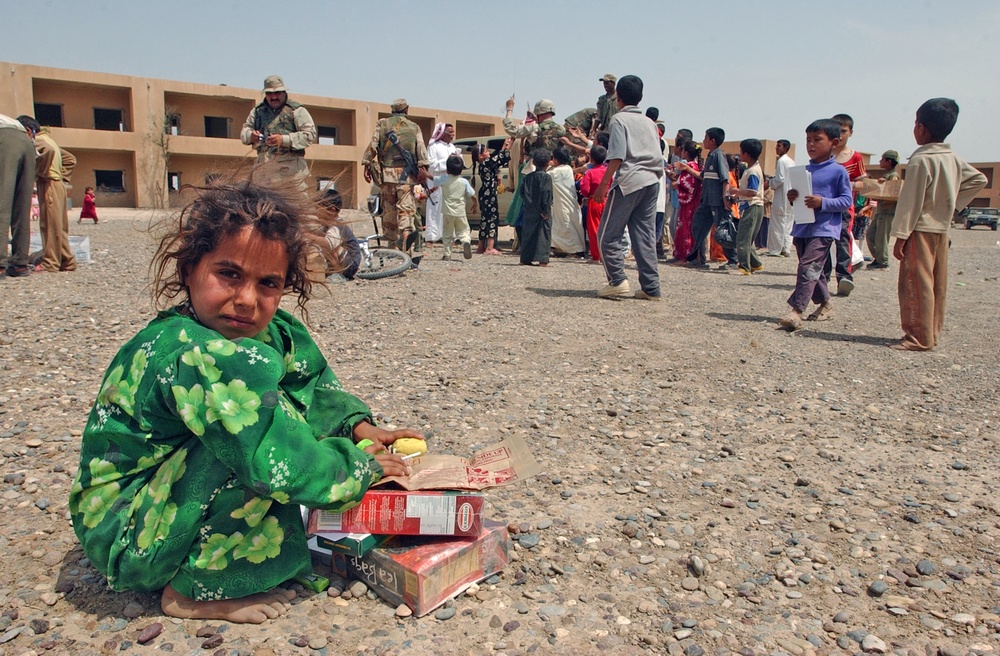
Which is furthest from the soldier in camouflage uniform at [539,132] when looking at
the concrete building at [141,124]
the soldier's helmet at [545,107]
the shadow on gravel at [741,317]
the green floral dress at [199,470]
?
the concrete building at [141,124]

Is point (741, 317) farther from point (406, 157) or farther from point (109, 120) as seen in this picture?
point (109, 120)

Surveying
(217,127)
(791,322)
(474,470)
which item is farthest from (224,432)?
(217,127)

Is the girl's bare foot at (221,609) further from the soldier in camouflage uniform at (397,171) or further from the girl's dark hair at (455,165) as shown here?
the girl's dark hair at (455,165)

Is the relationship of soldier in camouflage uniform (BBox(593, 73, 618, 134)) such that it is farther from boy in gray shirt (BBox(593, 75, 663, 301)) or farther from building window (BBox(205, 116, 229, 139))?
building window (BBox(205, 116, 229, 139))

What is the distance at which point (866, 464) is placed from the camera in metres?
2.99

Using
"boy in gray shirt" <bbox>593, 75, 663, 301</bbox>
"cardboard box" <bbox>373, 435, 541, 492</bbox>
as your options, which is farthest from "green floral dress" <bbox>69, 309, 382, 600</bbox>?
"boy in gray shirt" <bbox>593, 75, 663, 301</bbox>

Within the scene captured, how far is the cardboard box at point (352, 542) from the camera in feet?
6.47

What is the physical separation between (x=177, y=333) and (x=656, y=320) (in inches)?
177

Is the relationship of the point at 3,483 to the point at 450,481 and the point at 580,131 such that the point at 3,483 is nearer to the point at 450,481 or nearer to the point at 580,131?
the point at 450,481

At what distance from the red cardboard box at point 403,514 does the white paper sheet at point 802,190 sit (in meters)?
4.46

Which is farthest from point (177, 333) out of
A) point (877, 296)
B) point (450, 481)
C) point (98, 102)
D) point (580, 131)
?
point (98, 102)

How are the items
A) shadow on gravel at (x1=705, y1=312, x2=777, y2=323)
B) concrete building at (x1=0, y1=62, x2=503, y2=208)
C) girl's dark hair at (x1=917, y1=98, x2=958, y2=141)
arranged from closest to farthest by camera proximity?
girl's dark hair at (x1=917, y1=98, x2=958, y2=141)
shadow on gravel at (x1=705, y1=312, x2=777, y2=323)
concrete building at (x1=0, y1=62, x2=503, y2=208)

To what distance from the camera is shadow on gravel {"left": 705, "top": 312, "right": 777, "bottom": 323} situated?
5.96m

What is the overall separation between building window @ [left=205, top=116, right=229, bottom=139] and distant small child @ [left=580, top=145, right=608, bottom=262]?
96.8 ft
